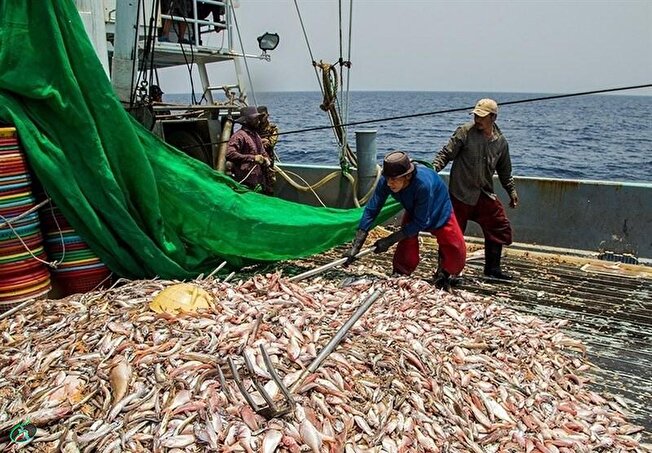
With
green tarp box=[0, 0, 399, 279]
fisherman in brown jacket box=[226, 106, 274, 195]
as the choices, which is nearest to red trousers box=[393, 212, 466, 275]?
green tarp box=[0, 0, 399, 279]

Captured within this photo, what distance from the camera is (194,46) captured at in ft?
34.2

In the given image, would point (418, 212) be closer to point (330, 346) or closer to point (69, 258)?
point (330, 346)

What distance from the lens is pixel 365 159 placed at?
339 inches

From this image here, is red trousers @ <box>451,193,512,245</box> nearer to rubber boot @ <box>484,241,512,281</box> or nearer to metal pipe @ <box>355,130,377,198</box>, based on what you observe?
rubber boot @ <box>484,241,512,281</box>

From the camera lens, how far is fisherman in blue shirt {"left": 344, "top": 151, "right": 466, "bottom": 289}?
557cm

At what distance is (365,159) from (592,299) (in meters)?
3.85

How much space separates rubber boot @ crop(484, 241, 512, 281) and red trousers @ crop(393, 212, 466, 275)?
719mm

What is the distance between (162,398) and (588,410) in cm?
277

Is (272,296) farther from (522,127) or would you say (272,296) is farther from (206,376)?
(522,127)

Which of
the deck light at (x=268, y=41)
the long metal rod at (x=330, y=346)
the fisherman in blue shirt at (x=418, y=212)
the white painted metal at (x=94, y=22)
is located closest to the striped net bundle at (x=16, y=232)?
the white painted metal at (x=94, y=22)

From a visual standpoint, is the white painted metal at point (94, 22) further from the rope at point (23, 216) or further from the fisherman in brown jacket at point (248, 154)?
the fisherman in brown jacket at point (248, 154)

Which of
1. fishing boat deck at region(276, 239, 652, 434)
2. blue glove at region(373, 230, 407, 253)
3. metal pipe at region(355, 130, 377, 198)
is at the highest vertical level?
metal pipe at region(355, 130, 377, 198)

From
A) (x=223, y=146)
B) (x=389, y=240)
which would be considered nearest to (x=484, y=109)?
(x=389, y=240)

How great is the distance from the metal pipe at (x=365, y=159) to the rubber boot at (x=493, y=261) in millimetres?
2567
